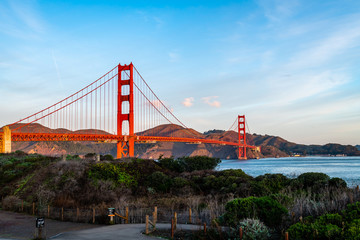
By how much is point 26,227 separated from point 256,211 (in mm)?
12614

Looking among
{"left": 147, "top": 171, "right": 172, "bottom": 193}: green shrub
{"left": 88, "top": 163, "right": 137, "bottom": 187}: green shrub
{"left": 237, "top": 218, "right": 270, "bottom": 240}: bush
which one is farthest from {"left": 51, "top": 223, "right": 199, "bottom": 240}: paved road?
{"left": 147, "top": 171, "right": 172, "bottom": 193}: green shrub

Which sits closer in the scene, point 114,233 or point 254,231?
point 254,231

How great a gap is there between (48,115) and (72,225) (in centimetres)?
5011

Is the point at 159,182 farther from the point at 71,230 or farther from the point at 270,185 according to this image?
the point at 71,230

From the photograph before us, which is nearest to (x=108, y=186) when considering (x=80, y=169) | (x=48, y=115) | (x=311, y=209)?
(x=80, y=169)

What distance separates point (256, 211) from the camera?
13766 millimetres

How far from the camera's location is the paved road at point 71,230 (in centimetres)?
1412

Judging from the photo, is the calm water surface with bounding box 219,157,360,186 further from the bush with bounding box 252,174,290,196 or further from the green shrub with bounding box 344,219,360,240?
the green shrub with bounding box 344,219,360,240

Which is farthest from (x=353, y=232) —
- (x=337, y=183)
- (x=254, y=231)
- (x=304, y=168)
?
(x=304, y=168)

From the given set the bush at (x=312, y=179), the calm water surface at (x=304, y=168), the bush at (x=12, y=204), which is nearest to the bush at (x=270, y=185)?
the bush at (x=312, y=179)

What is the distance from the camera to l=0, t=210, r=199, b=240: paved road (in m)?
14.1

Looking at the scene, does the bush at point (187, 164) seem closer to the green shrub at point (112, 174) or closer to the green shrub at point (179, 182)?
the green shrub at point (179, 182)

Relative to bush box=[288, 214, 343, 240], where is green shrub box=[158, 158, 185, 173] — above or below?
above

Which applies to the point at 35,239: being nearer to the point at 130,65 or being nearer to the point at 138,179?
the point at 138,179
